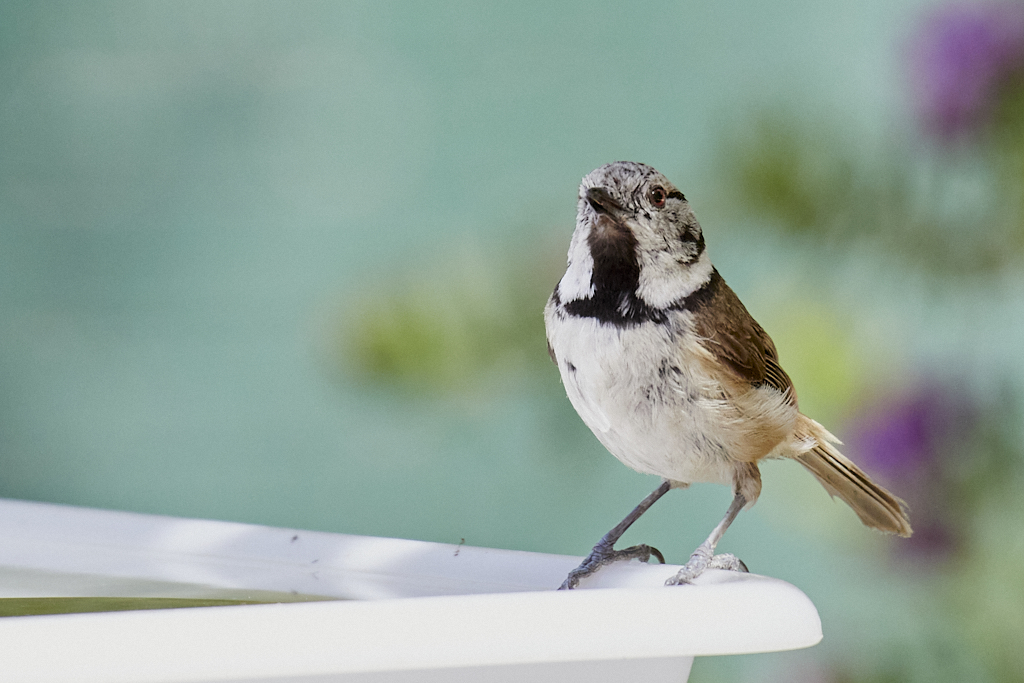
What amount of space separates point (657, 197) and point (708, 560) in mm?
252

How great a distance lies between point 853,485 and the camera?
0.90 m

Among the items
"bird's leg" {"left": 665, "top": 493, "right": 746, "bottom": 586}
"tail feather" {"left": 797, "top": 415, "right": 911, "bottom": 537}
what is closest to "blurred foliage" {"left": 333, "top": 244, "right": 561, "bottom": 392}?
"tail feather" {"left": 797, "top": 415, "right": 911, "bottom": 537}

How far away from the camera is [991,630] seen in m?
1.44

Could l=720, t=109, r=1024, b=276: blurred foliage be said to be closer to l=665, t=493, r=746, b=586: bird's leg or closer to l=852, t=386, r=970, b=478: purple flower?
l=852, t=386, r=970, b=478: purple flower

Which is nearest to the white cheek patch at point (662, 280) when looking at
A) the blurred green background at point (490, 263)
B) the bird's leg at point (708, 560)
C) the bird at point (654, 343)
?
the bird at point (654, 343)

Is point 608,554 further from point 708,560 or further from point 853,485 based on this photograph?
point 853,485

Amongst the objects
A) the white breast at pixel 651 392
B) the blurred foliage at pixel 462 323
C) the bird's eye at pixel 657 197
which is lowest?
the blurred foliage at pixel 462 323

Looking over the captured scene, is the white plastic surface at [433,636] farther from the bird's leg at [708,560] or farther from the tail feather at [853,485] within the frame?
the tail feather at [853,485]

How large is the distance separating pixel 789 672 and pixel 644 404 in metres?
1.00

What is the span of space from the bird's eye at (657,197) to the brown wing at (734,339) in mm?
A: 78

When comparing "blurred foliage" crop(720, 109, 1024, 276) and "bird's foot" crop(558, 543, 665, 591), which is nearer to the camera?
"bird's foot" crop(558, 543, 665, 591)

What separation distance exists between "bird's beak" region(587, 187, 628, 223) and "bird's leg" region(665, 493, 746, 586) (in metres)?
0.23

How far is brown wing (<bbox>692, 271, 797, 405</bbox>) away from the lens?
74 centimetres

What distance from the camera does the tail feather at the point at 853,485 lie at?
89 cm
